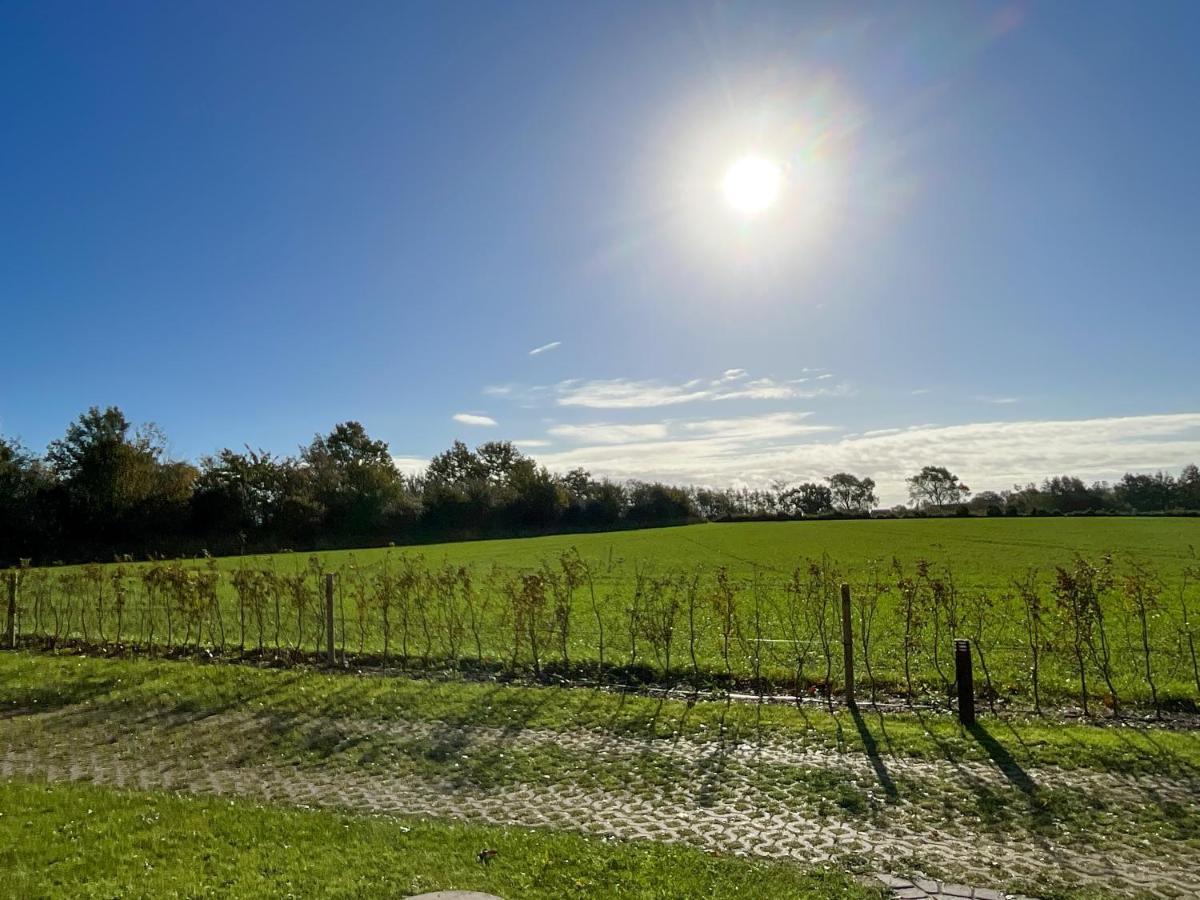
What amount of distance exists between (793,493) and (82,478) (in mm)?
89551

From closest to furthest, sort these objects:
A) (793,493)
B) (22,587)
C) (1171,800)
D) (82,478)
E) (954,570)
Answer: (1171,800), (22,587), (954,570), (82,478), (793,493)

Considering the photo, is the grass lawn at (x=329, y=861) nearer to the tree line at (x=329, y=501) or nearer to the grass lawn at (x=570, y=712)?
the grass lawn at (x=570, y=712)

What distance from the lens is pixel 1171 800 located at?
683 centimetres

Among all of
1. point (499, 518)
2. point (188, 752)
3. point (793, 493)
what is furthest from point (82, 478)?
point (793, 493)

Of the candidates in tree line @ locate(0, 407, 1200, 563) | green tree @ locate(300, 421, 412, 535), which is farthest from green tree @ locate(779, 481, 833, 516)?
green tree @ locate(300, 421, 412, 535)

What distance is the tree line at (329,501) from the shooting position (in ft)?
194

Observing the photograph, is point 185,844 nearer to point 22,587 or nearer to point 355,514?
point 22,587

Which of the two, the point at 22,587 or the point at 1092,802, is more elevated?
the point at 22,587

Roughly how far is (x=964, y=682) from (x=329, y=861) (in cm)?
818

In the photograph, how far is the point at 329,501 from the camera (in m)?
72.6

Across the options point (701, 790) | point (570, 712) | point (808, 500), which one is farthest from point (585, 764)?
point (808, 500)

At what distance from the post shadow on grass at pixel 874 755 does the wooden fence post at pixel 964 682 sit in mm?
1067

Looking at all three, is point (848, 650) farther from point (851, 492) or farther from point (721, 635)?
point (851, 492)

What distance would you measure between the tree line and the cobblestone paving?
34589 mm
